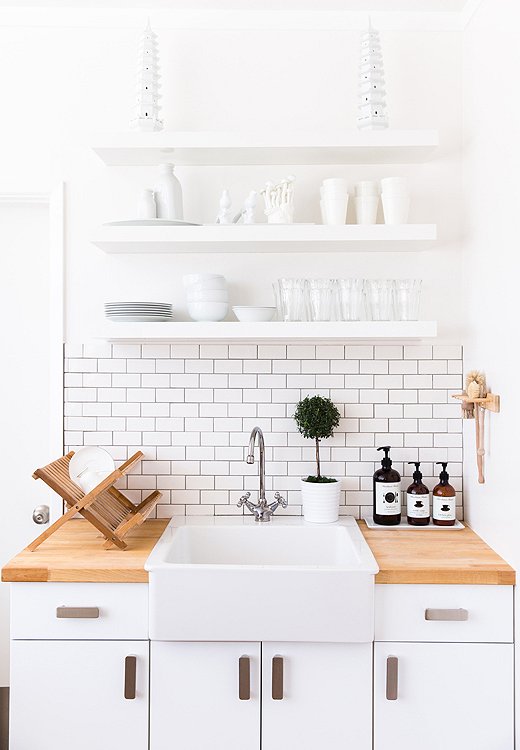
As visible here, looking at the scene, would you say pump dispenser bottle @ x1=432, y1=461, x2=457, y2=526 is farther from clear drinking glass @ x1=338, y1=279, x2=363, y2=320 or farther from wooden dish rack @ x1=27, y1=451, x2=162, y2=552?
wooden dish rack @ x1=27, y1=451, x2=162, y2=552

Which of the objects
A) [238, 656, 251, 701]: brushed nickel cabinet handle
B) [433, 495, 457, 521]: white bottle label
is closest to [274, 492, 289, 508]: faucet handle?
[433, 495, 457, 521]: white bottle label

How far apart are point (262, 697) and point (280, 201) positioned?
1.51 m

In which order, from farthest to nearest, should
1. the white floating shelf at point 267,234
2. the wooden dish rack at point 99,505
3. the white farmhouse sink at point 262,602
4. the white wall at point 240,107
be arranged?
the white wall at point 240,107 < the white floating shelf at point 267,234 < the wooden dish rack at point 99,505 < the white farmhouse sink at point 262,602

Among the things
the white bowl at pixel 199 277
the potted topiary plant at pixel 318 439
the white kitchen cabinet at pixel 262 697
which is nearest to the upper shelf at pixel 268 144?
the white bowl at pixel 199 277

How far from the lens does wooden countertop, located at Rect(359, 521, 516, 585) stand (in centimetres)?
201

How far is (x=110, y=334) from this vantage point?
7.77 ft

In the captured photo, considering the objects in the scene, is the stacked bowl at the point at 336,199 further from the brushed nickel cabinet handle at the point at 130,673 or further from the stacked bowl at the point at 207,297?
the brushed nickel cabinet handle at the point at 130,673

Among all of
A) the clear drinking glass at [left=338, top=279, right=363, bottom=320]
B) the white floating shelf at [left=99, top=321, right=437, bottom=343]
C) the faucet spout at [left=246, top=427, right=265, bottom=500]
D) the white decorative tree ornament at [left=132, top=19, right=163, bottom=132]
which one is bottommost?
the faucet spout at [left=246, top=427, right=265, bottom=500]

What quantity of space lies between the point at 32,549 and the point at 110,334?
71cm

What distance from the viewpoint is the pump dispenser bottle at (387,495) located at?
2.46 m

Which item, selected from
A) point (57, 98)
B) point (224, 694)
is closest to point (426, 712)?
point (224, 694)

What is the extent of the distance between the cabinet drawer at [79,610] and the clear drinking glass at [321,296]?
1.00 meters

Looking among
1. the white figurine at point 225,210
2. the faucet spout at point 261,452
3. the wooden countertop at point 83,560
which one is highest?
the white figurine at point 225,210

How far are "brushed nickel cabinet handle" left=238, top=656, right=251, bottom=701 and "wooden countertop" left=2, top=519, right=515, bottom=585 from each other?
346mm
